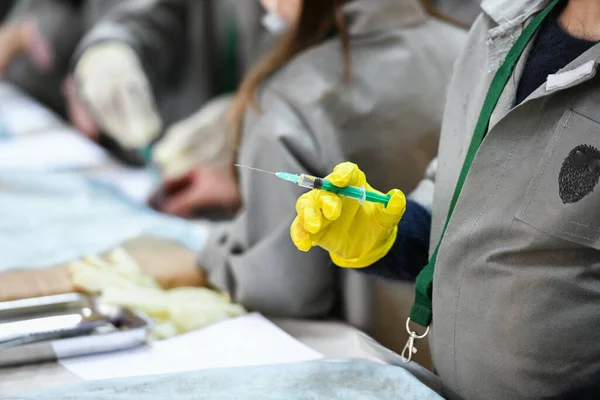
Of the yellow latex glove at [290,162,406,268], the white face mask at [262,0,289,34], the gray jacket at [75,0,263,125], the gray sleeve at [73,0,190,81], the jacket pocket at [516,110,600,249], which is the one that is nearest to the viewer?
the jacket pocket at [516,110,600,249]

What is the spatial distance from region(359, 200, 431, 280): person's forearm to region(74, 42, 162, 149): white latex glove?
5.14 feet

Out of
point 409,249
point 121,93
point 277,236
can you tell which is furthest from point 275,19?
point 121,93

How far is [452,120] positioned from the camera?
3.46ft

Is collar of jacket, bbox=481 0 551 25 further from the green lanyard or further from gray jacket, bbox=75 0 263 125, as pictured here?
gray jacket, bbox=75 0 263 125

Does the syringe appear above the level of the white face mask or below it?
below

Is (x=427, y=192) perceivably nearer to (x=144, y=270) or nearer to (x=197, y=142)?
(x=144, y=270)

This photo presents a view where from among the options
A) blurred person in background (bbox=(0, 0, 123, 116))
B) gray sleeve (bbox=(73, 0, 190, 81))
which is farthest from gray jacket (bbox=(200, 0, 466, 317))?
blurred person in background (bbox=(0, 0, 123, 116))

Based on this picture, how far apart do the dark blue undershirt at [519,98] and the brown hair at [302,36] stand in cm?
49

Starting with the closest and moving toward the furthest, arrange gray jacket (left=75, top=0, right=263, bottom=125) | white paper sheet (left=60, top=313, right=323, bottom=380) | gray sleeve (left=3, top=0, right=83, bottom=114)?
1. white paper sheet (left=60, top=313, right=323, bottom=380)
2. gray jacket (left=75, top=0, right=263, bottom=125)
3. gray sleeve (left=3, top=0, right=83, bottom=114)

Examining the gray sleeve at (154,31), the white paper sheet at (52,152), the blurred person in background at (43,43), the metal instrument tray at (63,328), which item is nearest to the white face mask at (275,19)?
the metal instrument tray at (63,328)

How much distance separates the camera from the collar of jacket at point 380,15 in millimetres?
1429

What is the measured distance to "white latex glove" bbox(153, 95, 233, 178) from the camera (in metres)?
2.22

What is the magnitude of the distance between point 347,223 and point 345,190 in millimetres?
63

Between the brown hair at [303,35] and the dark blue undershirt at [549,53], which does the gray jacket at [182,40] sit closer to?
the brown hair at [303,35]
